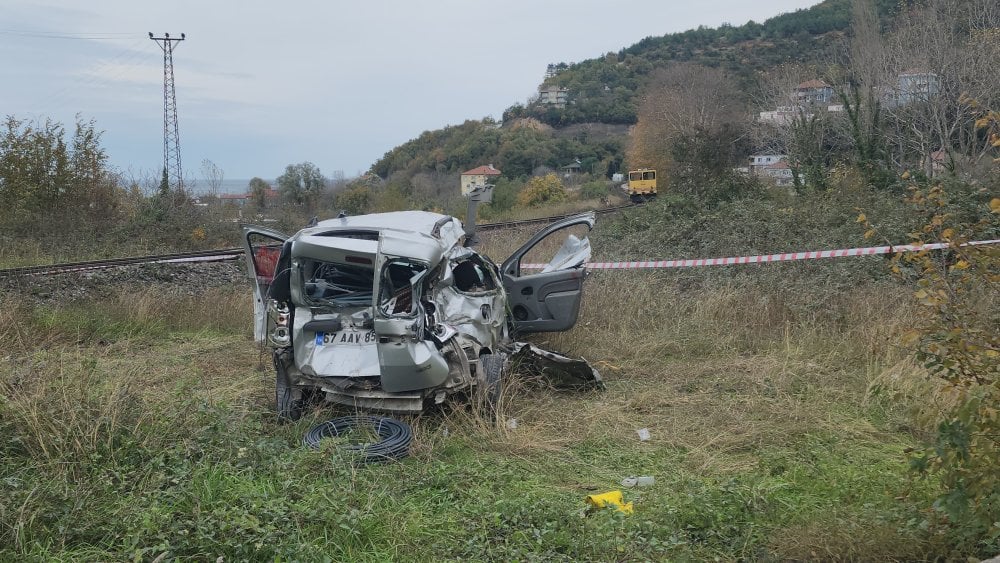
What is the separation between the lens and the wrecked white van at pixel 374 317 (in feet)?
19.1

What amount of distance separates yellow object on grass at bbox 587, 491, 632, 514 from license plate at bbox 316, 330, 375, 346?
252 centimetres

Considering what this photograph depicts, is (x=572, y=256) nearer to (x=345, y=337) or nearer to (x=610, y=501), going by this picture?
(x=345, y=337)

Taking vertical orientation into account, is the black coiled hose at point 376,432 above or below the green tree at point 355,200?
below

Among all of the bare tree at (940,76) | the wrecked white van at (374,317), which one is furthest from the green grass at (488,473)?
the bare tree at (940,76)

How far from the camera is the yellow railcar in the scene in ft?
115

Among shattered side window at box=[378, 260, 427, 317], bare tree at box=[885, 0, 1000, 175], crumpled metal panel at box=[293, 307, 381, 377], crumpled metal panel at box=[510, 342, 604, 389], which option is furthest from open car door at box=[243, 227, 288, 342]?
bare tree at box=[885, 0, 1000, 175]

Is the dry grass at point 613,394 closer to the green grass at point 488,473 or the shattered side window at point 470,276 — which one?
the green grass at point 488,473

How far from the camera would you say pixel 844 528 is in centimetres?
355

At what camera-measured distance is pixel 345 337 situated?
6203 mm

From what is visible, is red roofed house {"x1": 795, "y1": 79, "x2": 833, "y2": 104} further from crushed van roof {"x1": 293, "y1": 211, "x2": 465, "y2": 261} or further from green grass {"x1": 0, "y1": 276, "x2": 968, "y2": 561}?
crushed van roof {"x1": 293, "y1": 211, "x2": 465, "y2": 261}

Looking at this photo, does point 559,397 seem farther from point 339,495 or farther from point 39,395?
point 39,395

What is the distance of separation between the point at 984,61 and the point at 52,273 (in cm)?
2468

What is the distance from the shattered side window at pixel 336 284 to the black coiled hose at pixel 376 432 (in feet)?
3.49

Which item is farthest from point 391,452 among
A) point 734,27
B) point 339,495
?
point 734,27
